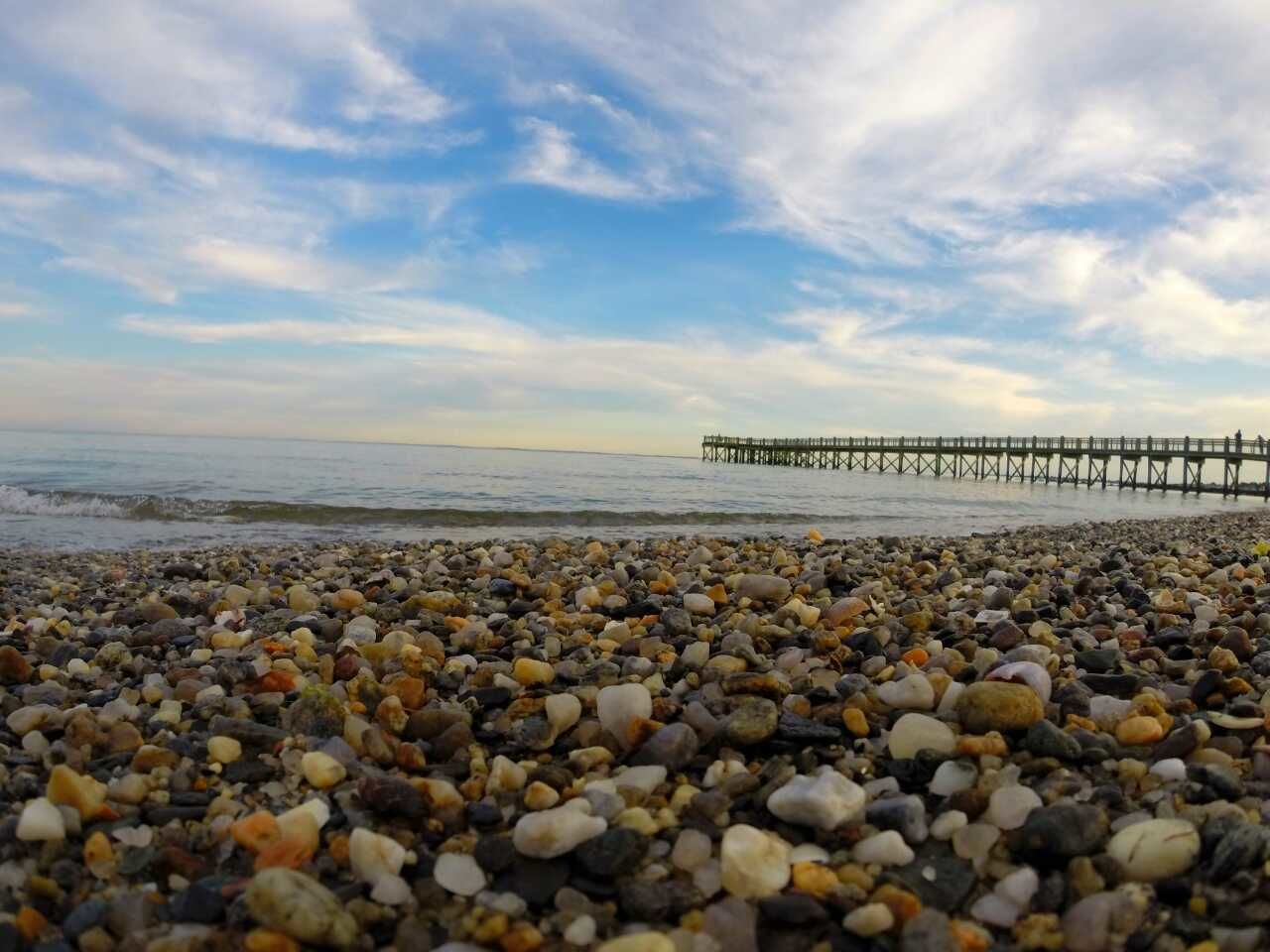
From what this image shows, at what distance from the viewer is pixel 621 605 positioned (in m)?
4.25

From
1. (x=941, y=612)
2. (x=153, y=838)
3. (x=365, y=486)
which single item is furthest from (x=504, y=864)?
(x=365, y=486)

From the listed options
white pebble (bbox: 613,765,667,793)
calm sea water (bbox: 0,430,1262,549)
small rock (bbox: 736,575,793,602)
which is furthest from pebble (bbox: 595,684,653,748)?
calm sea water (bbox: 0,430,1262,549)

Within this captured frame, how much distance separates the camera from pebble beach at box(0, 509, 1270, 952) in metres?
1.67

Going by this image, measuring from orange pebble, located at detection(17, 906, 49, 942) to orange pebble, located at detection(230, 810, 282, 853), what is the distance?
1.25ft

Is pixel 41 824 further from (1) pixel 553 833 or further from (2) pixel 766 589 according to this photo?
(2) pixel 766 589

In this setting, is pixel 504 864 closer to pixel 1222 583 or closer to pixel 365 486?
pixel 1222 583

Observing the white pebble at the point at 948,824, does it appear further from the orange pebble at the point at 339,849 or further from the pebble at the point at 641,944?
the orange pebble at the point at 339,849

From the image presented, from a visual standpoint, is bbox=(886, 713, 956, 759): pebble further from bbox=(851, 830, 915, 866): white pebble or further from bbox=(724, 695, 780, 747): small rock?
bbox=(851, 830, 915, 866): white pebble

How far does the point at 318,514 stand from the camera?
1494 cm

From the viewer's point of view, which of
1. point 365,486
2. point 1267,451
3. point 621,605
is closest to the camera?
point 621,605

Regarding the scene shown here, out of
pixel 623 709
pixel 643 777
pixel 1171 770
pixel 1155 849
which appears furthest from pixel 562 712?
pixel 1171 770

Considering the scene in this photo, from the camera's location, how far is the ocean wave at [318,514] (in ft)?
47.8

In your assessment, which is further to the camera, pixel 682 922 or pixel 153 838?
pixel 153 838

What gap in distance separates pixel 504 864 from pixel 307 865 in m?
0.45
